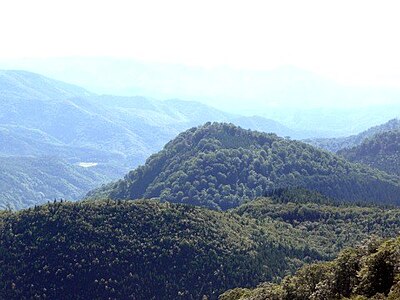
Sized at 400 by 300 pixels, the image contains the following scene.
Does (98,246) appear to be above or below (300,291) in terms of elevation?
below

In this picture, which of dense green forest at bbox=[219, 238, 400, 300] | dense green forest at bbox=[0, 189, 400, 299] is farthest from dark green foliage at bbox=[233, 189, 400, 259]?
dense green forest at bbox=[219, 238, 400, 300]

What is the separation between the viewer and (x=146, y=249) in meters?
105

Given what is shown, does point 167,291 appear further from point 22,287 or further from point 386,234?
point 386,234

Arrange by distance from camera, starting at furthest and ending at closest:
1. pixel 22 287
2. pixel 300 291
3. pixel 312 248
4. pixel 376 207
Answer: pixel 376 207 → pixel 312 248 → pixel 22 287 → pixel 300 291

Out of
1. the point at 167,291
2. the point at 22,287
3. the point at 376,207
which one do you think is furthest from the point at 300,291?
the point at 376,207

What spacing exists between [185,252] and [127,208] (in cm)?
1653

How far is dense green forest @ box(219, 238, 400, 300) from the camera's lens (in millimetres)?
47188

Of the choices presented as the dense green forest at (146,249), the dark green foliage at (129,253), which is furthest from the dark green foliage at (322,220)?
the dark green foliage at (129,253)

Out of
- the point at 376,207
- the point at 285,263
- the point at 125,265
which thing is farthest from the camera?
the point at 376,207

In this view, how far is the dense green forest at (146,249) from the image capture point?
9744 centimetres

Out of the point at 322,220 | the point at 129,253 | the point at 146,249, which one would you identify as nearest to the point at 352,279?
the point at 129,253

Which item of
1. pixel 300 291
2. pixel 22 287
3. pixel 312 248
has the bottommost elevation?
pixel 22 287

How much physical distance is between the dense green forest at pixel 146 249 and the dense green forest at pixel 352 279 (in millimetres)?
37430

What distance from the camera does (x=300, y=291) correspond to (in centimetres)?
5706
